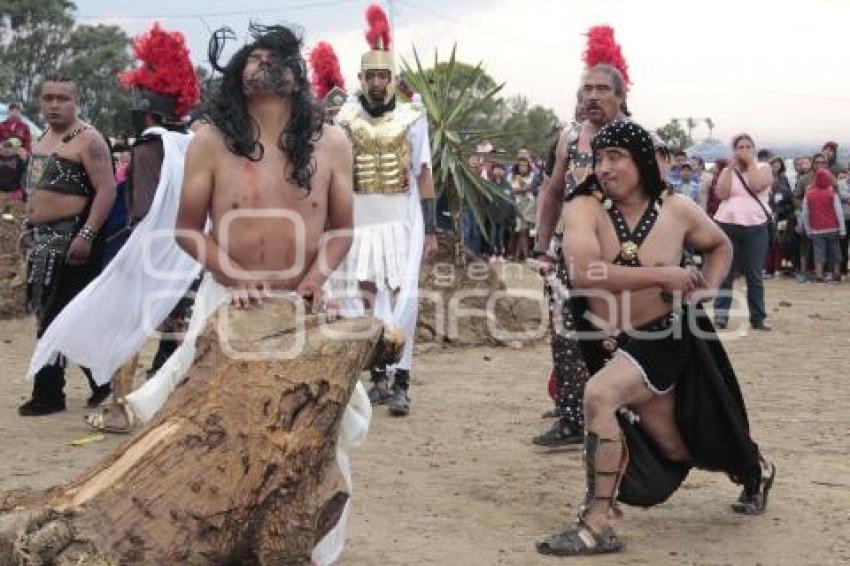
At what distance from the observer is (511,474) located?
5840 mm

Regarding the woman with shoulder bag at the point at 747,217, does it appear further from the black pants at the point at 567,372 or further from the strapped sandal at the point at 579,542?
the strapped sandal at the point at 579,542

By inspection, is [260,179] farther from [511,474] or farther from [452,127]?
[452,127]

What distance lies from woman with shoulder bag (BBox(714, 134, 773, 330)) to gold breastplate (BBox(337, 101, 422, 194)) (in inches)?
185

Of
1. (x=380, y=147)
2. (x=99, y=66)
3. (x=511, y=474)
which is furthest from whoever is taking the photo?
(x=99, y=66)

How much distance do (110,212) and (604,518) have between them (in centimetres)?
389

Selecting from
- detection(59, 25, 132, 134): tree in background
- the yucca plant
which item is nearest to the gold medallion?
the yucca plant

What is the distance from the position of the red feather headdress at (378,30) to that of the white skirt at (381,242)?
3.25ft

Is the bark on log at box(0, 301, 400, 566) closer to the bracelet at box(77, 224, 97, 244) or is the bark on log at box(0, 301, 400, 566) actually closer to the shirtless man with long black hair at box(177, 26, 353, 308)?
the shirtless man with long black hair at box(177, 26, 353, 308)

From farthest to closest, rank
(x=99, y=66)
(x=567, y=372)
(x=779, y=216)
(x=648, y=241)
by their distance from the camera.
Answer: (x=99, y=66), (x=779, y=216), (x=567, y=372), (x=648, y=241)

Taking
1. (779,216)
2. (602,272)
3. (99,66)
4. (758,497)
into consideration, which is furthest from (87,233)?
(99,66)

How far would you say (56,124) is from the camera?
23.6 feet

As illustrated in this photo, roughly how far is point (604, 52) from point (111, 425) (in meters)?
3.44

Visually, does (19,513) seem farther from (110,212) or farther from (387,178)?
(387,178)

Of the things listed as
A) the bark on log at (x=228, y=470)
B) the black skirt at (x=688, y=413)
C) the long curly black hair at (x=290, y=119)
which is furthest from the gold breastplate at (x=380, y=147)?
the bark on log at (x=228, y=470)
